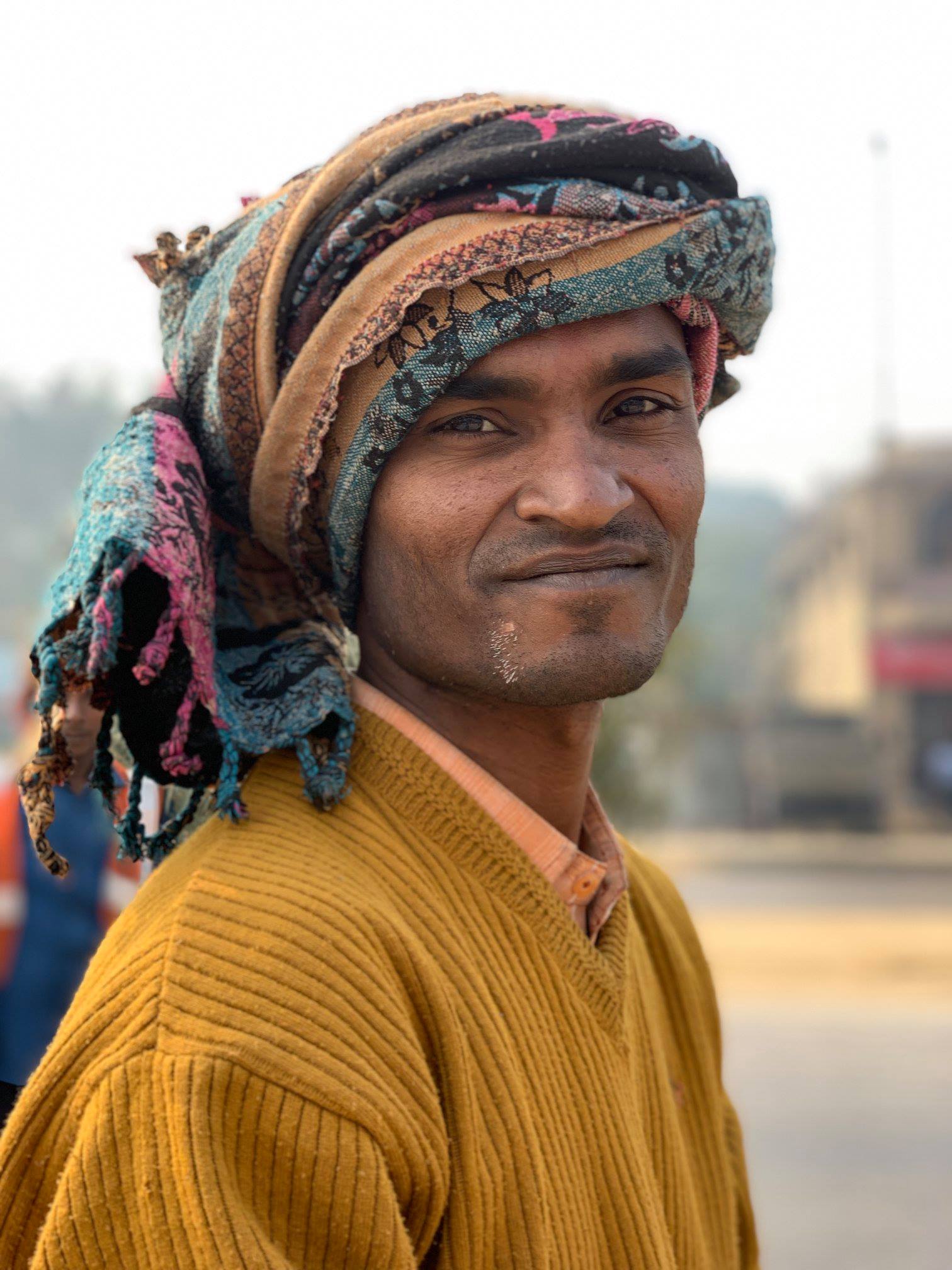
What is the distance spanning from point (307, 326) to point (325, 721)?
42 cm

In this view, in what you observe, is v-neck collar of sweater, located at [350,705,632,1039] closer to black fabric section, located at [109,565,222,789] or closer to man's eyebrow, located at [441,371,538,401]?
black fabric section, located at [109,565,222,789]

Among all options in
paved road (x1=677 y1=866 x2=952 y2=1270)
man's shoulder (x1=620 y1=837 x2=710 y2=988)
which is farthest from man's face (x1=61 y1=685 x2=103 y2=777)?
paved road (x1=677 y1=866 x2=952 y2=1270)

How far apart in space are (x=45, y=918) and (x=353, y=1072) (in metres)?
3.03

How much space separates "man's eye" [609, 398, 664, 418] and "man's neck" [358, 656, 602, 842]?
0.32 m

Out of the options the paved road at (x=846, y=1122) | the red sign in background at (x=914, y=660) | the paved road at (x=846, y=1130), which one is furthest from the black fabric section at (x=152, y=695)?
the red sign in background at (x=914, y=660)

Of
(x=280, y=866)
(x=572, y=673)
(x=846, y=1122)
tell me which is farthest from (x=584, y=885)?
(x=846, y=1122)

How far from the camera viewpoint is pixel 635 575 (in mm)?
1620

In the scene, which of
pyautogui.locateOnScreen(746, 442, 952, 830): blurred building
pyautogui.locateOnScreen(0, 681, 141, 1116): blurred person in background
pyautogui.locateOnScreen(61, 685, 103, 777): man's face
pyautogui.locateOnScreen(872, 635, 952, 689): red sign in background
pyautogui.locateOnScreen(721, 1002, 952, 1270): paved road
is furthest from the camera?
pyautogui.locateOnScreen(872, 635, 952, 689): red sign in background

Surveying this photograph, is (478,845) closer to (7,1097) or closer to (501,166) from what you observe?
(7,1097)

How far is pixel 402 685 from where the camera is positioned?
1.73m

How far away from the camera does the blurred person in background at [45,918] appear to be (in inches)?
158

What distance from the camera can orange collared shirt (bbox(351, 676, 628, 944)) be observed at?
1658mm

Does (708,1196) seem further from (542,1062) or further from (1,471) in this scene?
(1,471)


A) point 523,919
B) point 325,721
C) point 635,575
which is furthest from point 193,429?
point 523,919
